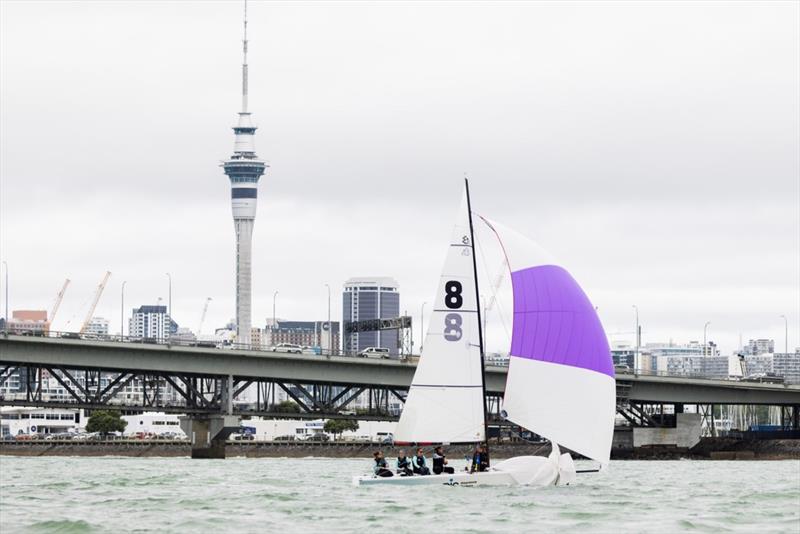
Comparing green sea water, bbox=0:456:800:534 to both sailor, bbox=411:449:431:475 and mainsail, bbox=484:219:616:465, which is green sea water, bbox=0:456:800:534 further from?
mainsail, bbox=484:219:616:465

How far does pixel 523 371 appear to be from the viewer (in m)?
67.8

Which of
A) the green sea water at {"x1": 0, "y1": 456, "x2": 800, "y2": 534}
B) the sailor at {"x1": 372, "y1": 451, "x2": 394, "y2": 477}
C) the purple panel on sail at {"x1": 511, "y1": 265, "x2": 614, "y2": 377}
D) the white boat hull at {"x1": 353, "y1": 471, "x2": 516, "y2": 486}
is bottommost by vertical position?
the green sea water at {"x1": 0, "y1": 456, "x2": 800, "y2": 534}

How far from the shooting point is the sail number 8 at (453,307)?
68625 millimetres

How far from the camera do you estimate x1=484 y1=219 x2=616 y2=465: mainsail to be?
6750 centimetres

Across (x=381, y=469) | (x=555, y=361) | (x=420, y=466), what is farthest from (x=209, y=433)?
(x=555, y=361)

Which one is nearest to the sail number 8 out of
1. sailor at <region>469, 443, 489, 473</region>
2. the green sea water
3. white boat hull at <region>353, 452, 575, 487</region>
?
sailor at <region>469, 443, 489, 473</region>

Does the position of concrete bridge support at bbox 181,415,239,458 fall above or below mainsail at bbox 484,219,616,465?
below

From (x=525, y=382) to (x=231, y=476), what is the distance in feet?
83.9

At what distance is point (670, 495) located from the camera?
229 ft

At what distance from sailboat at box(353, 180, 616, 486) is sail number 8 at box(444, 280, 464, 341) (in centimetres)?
4

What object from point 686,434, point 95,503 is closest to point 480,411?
point 95,503

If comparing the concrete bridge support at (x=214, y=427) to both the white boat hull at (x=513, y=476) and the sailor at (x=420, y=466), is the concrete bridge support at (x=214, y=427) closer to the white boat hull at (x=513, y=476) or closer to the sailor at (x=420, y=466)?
the white boat hull at (x=513, y=476)

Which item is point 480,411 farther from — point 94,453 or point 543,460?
point 94,453

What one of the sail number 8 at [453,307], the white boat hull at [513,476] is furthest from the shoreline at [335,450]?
the sail number 8 at [453,307]
